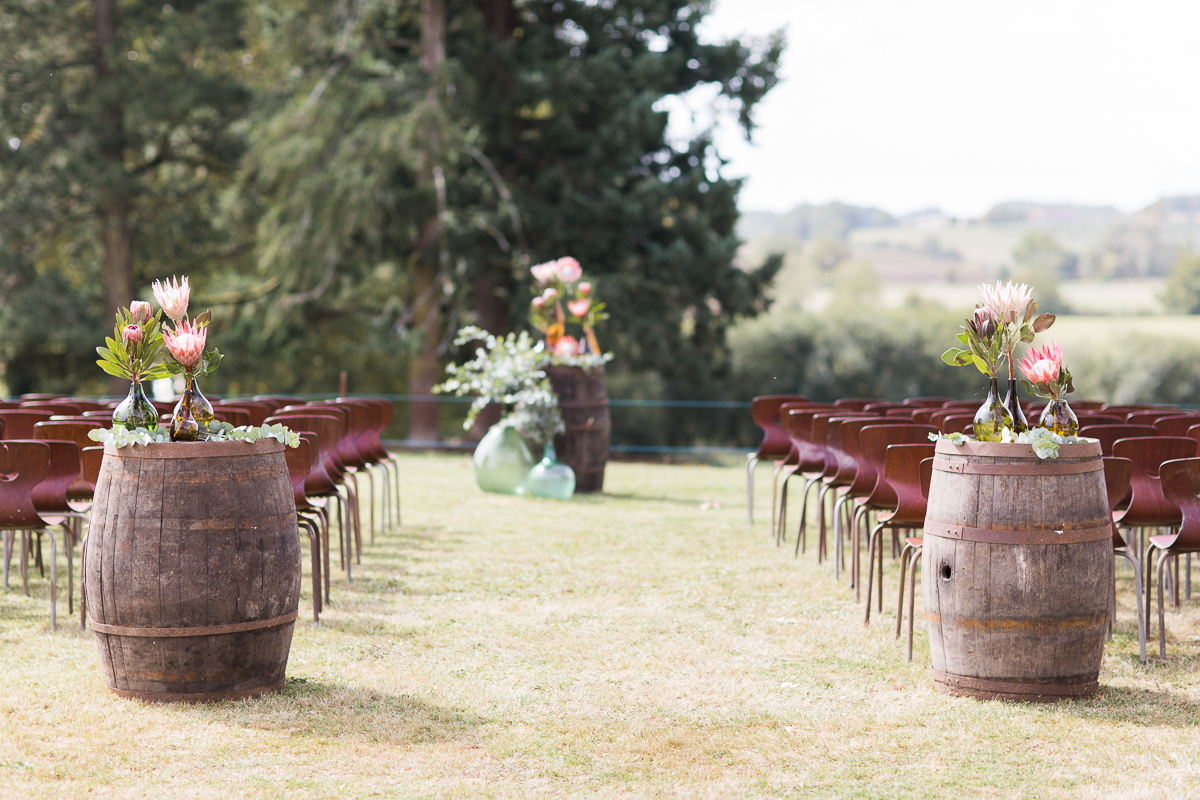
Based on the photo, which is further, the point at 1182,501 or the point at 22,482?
the point at 22,482

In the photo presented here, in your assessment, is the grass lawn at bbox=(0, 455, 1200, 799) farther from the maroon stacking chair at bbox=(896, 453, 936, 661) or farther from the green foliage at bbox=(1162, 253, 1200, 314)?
the green foliage at bbox=(1162, 253, 1200, 314)

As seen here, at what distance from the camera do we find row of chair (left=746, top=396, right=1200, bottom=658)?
5055 millimetres

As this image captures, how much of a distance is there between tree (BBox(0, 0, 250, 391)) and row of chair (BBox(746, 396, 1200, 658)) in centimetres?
1373

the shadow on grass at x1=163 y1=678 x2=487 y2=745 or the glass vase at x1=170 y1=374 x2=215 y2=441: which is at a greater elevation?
the glass vase at x1=170 y1=374 x2=215 y2=441

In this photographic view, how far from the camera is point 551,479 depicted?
10.2 meters

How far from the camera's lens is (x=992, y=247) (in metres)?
49.9

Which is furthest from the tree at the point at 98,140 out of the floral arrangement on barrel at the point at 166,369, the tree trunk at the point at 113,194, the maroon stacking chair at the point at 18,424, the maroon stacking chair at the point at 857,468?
the floral arrangement on barrel at the point at 166,369

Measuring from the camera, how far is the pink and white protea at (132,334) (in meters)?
4.40

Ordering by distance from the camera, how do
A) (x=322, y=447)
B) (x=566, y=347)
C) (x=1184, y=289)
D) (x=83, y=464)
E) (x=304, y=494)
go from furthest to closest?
(x=1184, y=289), (x=566, y=347), (x=322, y=447), (x=304, y=494), (x=83, y=464)

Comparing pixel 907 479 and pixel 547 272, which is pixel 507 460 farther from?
pixel 907 479

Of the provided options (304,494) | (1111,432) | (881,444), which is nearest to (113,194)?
(304,494)

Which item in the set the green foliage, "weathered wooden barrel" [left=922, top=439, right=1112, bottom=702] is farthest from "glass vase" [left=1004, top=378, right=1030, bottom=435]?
the green foliage

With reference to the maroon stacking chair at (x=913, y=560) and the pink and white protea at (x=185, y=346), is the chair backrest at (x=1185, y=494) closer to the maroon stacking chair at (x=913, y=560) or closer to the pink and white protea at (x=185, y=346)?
the maroon stacking chair at (x=913, y=560)

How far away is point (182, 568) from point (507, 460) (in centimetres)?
649
